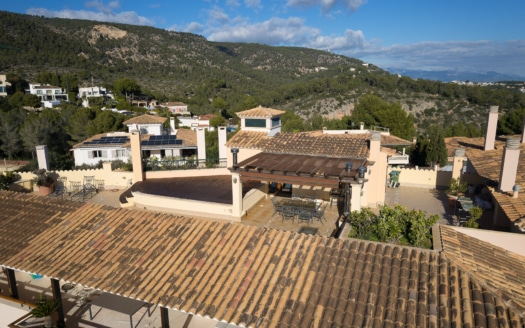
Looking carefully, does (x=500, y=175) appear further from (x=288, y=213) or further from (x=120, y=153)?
(x=120, y=153)

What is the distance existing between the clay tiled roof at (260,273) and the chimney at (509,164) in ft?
21.7

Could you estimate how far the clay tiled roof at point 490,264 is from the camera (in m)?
6.61

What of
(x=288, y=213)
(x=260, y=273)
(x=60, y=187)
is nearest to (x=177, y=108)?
(x=60, y=187)

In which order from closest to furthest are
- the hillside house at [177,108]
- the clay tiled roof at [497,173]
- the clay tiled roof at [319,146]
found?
the clay tiled roof at [497,173] → the clay tiled roof at [319,146] → the hillside house at [177,108]

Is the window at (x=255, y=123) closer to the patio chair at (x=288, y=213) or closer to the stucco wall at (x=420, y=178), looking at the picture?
the patio chair at (x=288, y=213)

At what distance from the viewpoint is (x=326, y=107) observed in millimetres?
71000

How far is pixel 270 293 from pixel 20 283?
9708mm

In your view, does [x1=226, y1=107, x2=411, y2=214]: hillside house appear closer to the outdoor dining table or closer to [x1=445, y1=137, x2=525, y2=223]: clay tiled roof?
the outdoor dining table

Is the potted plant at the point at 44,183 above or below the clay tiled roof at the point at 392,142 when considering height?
below

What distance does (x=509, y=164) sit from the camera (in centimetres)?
1375

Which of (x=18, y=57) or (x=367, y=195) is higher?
(x=18, y=57)

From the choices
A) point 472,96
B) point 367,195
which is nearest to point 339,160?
point 367,195

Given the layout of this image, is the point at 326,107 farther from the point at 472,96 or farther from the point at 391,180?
the point at 391,180

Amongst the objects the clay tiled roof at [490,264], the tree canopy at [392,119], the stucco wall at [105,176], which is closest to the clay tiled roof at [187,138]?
the stucco wall at [105,176]
